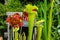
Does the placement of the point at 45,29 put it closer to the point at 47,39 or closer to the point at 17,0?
the point at 47,39

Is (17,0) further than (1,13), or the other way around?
(17,0)

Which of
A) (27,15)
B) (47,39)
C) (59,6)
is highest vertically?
(59,6)

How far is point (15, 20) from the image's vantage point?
0.87 m

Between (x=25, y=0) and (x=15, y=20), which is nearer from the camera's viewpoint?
(x=15, y=20)

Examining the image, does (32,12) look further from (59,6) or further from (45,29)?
(59,6)

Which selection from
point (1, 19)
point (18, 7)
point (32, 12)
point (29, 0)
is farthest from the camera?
point (29, 0)

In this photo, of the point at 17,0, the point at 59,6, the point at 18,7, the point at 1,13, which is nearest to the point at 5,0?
the point at 17,0

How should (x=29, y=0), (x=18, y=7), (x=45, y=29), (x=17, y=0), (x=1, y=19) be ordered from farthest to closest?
(x=29, y=0) < (x=17, y=0) < (x=18, y=7) < (x=1, y=19) < (x=45, y=29)

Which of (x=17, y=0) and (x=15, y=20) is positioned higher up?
(x=17, y=0)

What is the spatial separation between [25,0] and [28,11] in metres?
3.21

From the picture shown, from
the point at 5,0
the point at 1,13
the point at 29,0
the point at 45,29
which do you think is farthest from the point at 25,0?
the point at 45,29

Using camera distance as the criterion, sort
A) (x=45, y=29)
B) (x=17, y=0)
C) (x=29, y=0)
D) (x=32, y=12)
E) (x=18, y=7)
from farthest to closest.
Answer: (x=29, y=0) → (x=17, y=0) → (x=18, y=7) → (x=45, y=29) → (x=32, y=12)

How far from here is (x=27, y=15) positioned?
0.88 metres

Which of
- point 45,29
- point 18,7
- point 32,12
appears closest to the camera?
point 32,12
